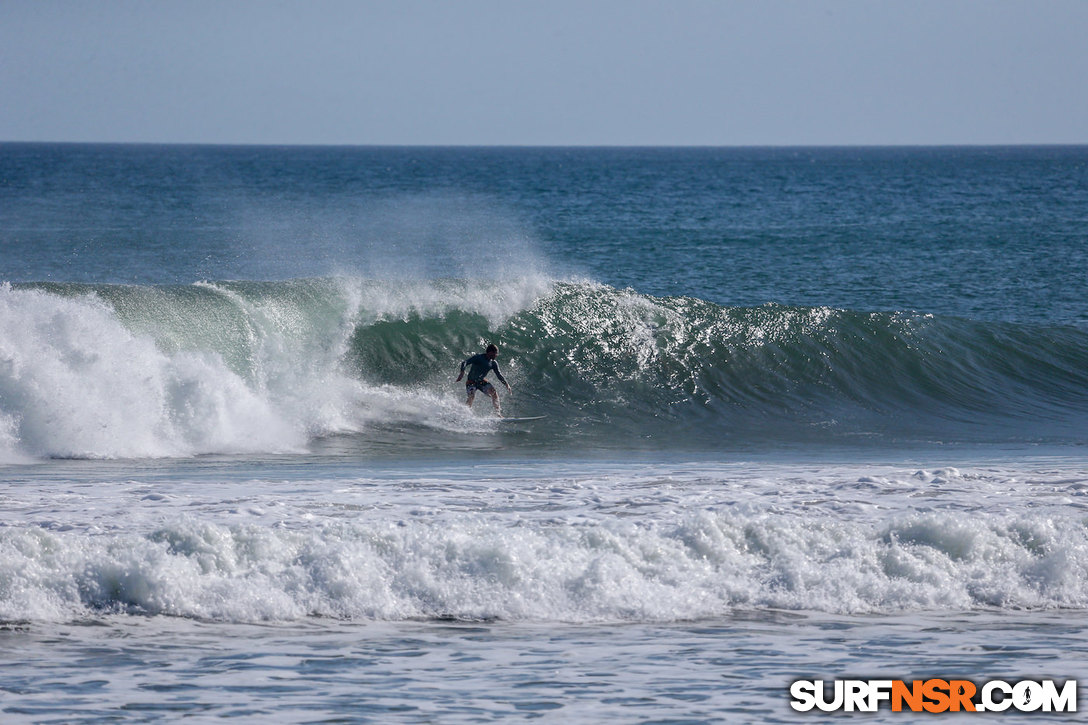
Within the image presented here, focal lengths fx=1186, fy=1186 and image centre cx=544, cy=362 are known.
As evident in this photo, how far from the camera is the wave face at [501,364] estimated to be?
43.4 feet

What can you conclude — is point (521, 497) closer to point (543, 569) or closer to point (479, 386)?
point (543, 569)

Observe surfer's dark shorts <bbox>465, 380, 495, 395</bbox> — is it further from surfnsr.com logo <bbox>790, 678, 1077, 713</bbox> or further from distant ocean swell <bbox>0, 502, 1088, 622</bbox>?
surfnsr.com logo <bbox>790, 678, 1077, 713</bbox>

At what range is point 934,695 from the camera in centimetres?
634

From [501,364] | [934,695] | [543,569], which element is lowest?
[934,695]

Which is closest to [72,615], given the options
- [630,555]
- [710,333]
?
[630,555]

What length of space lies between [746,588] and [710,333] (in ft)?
35.4

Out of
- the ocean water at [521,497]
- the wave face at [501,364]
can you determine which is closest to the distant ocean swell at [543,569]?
the ocean water at [521,497]

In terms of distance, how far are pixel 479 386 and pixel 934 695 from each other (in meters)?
9.75

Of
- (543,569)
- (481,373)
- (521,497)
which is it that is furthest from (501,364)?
(543,569)

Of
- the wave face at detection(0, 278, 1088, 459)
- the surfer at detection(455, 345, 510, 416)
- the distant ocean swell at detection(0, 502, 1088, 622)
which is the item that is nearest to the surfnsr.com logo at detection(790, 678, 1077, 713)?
the distant ocean swell at detection(0, 502, 1088, 622)

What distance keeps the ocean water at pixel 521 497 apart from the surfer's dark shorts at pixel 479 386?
0.93 feet

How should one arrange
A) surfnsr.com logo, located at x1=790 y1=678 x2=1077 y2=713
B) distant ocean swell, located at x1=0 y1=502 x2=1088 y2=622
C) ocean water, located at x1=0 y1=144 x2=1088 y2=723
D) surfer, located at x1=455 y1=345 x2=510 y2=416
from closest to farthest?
surfnsr.com logo, located at x1=790 y1=678 x2=1077 y2=713
ocean water, located at x1=0 y1=144 x2=1088 y2=723
distant ocean swell, located at x1=0 y1=502 x2=1088 y2=622
surfer, located at x1=455 y1=345 x2=510 y2=416

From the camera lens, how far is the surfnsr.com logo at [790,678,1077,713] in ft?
20.3

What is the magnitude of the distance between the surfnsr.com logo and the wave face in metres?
7.50
